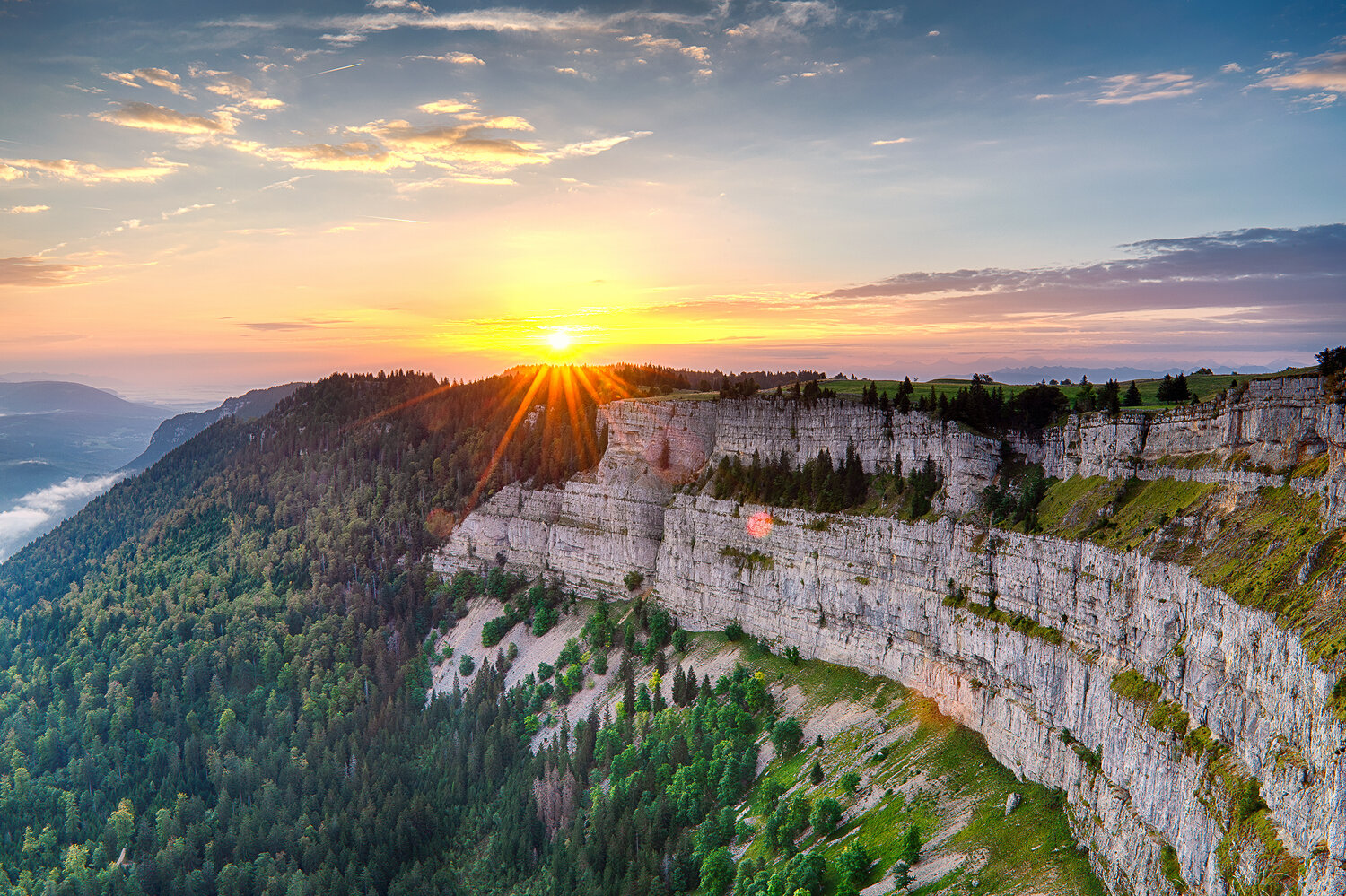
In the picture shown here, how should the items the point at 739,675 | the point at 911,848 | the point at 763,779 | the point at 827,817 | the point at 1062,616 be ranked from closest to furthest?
the point at 911,848 < the point at 1062,616 < the point at 827,817 < the point at 763,779 < the point at 739,675

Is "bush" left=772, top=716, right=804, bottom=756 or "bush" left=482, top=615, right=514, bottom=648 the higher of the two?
"bush" left=772, top=716, right=804, bottom=756

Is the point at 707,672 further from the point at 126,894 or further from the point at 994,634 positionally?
the point at 126,894

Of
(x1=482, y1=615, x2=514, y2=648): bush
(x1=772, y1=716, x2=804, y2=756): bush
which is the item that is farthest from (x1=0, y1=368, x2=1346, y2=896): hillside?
(x1=482, y1=615, x2=514, y2=648): bush

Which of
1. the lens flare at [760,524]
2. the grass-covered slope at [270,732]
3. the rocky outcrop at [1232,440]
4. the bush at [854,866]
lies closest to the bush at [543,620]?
the grass-covered slope at [270,732]

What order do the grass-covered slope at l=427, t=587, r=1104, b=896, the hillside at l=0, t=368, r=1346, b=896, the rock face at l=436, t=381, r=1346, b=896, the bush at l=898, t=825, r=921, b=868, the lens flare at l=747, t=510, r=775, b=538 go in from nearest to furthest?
the rock face at l=436, t=381, r=1346, b=896 < the hillside at l=0, t=368, r=1346, b=896 < the grass-covered slope at l=427, t=587, r=1104, b=896 < the bush at l=898, t=825, r=921, b=868 < the lens flare at l=747, t=510, r=775, b=538

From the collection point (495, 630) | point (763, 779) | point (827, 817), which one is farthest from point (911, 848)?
point (495, 630)

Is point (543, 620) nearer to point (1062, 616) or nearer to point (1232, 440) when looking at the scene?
point (1062, 616)

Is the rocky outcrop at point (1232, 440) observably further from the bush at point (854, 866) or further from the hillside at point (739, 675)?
the bush at point (854, 866)

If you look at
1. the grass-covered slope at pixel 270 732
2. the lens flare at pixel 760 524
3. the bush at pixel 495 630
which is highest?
the lens flare at pixel 760 524

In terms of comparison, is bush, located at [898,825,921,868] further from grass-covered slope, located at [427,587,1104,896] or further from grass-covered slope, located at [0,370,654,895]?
grass-covered slope, located at [0,370,654,895]
